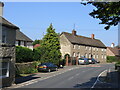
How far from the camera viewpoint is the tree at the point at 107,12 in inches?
358

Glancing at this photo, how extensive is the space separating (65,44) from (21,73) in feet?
105

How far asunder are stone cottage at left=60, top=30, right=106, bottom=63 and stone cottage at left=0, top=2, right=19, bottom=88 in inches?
1566

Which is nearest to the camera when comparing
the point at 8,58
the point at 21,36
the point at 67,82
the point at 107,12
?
the point at 107,12

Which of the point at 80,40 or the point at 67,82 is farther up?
the point at 80,40

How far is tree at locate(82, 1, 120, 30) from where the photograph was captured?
9094 millimetres

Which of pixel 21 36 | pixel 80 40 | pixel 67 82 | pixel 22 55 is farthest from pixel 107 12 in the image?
pixel 80 40

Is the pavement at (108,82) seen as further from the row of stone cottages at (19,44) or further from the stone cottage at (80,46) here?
the stone cottage at (80,46)

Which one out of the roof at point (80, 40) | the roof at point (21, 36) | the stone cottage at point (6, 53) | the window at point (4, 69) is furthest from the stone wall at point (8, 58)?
the roof at point (80, 40)

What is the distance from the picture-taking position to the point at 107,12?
977 cm

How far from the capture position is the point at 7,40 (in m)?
16.5

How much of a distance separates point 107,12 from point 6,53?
30.5ft

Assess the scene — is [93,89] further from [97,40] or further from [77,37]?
[97,40]

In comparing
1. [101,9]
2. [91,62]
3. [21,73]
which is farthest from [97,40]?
[101,9]

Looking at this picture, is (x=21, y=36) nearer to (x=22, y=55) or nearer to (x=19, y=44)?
(x=19, y=44)
